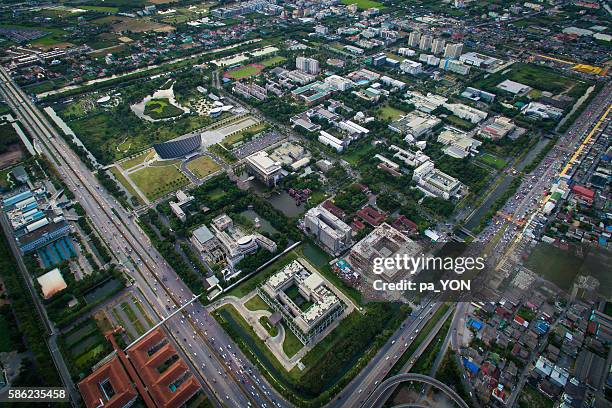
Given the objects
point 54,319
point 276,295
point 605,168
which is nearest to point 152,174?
point 54,319

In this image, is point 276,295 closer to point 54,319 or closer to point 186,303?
point 186,303

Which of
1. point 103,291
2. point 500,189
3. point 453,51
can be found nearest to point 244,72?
point 453,51

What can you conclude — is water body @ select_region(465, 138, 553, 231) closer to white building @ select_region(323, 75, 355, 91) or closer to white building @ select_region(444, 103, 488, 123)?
white building @ select_region(444, 103, 488, 123)

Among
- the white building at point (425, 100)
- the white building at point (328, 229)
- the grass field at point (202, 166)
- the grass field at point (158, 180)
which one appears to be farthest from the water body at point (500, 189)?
the grass field at point (158, 180)

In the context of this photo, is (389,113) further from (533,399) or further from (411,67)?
(533,399)

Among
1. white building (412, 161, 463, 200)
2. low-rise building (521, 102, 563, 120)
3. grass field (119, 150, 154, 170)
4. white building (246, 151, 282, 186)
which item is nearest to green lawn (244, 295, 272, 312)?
white building (246, 151, 282, 186)
